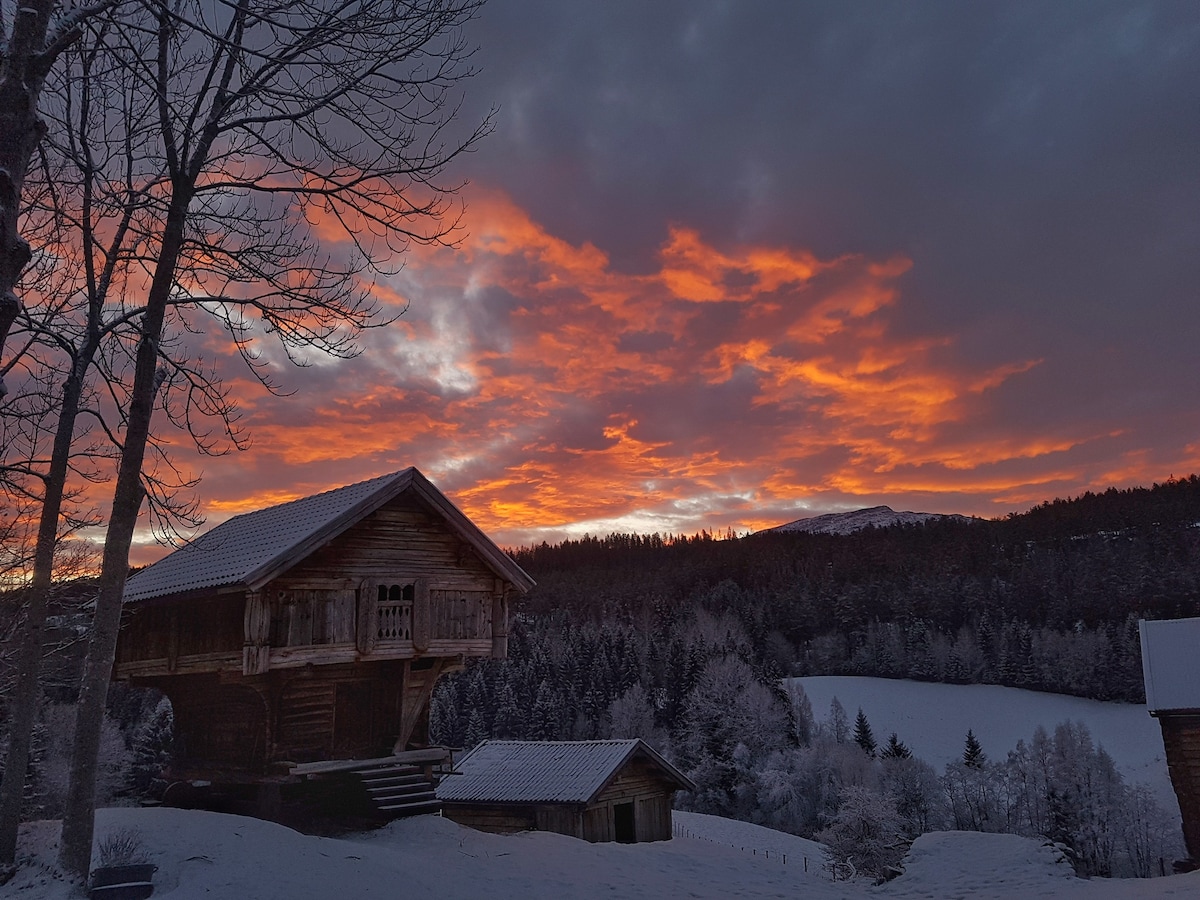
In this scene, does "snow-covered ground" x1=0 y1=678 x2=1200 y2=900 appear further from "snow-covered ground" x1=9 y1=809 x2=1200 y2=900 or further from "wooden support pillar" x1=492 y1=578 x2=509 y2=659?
"wooden support pillar" x1=492 y1=578 x2=509 y2=659

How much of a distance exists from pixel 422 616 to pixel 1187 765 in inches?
848

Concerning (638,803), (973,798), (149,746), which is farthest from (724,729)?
(149,746)

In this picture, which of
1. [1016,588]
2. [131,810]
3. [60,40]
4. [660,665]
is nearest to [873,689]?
[660,665]

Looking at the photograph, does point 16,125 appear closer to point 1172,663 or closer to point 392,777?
point 392,777

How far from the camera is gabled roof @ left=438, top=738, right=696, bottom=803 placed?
27.4 metres

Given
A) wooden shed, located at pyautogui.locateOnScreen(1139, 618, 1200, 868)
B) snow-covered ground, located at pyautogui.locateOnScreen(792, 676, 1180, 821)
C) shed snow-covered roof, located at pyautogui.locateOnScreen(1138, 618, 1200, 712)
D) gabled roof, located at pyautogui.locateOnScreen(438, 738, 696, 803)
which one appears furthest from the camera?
snow-covered ground, located at pyautogui.locateOnScreen(792, 676, 1180, 821)

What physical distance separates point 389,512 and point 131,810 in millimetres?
6996

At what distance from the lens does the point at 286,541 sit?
15.7m

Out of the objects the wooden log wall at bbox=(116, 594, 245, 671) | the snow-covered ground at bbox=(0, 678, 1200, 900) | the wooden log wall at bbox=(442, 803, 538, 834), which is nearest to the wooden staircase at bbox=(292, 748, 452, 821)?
the snow-covered ground at bbox=(0, 678, 1200, 900)

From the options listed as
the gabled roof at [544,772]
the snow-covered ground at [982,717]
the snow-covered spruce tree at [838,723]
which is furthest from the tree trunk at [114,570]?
the snow-covered ground at [982,717]

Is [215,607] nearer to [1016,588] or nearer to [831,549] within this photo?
[1016,588]

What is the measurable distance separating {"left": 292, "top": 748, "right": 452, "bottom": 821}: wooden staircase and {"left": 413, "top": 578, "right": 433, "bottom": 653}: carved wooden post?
2483 millimetres

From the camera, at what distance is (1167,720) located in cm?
2311

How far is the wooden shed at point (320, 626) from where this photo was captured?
1555 centimetres
